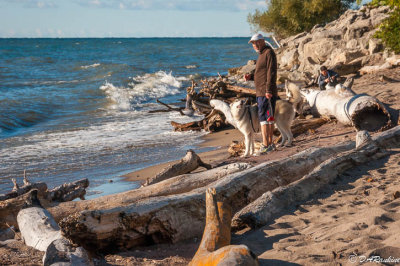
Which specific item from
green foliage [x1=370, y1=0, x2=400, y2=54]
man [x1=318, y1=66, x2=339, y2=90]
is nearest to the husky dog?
man [x1=318, y1=66, x2=339, y2=90]

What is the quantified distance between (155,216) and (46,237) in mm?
1236

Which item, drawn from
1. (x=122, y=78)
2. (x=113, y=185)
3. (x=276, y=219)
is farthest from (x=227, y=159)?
(x=122, y=78)

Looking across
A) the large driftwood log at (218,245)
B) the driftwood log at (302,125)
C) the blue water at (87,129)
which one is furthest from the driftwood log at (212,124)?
the large driftwood log at (218,245)

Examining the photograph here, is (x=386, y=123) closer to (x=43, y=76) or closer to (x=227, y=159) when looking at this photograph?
(x=227, y=159)

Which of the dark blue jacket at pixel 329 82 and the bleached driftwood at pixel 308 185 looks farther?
the dark blue jacket at pixel 329 82

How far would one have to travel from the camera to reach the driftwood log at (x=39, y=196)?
5.68 metres

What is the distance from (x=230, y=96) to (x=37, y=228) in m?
9.02

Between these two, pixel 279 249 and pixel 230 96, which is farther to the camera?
pixel 230 96

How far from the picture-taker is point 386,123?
8398 millimetres

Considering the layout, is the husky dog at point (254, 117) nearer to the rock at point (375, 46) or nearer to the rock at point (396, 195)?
the rock at point (396, 195)

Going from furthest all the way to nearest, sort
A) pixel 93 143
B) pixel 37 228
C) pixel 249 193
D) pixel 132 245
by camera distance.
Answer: pixel 93 143, pixel 249 193, pixel 37 228, pixel 132 245

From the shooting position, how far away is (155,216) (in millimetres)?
4215

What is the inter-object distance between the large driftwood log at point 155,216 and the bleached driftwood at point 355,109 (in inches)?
153

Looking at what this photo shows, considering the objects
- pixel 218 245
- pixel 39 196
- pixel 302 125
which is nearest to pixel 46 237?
pixel 39 196
